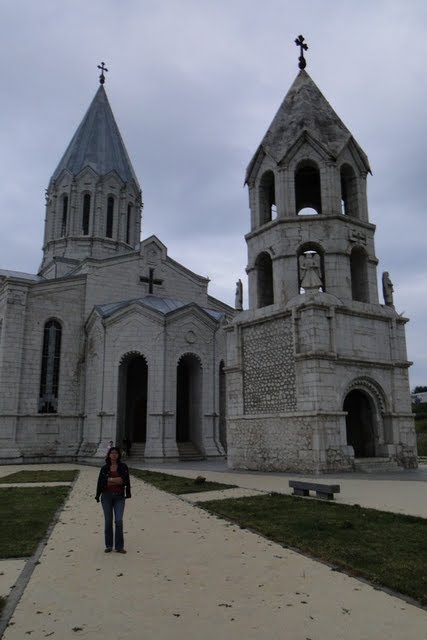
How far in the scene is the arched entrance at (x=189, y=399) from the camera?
99.6 ft

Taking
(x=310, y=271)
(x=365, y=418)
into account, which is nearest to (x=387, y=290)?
(x=310, y=271)

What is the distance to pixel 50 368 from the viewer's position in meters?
30.4

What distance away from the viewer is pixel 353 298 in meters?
22.0

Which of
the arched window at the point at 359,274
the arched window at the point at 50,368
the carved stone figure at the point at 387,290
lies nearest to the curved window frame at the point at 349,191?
the arched window at the point at 359,274

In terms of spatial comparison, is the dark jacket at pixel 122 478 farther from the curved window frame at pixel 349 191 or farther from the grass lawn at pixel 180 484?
the curved window frame at pixel 349 191

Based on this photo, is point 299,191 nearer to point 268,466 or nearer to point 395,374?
point 395,374

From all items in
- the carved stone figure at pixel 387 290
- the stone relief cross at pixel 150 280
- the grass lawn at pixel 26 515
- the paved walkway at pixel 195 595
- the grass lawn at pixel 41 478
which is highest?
the stone relief cross at pixel 150 280

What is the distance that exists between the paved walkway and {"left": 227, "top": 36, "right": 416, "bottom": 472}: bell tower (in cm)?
1043

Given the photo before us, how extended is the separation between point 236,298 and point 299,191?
596 centimetres

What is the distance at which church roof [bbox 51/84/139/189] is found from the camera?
39781 mm

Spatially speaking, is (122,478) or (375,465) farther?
(375,465)

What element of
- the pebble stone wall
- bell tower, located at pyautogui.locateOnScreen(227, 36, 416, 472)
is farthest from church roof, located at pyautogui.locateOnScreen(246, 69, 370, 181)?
the pebble stone wall

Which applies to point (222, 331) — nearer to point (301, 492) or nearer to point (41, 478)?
point (41, 478)

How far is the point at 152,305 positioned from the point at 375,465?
54.4ft
